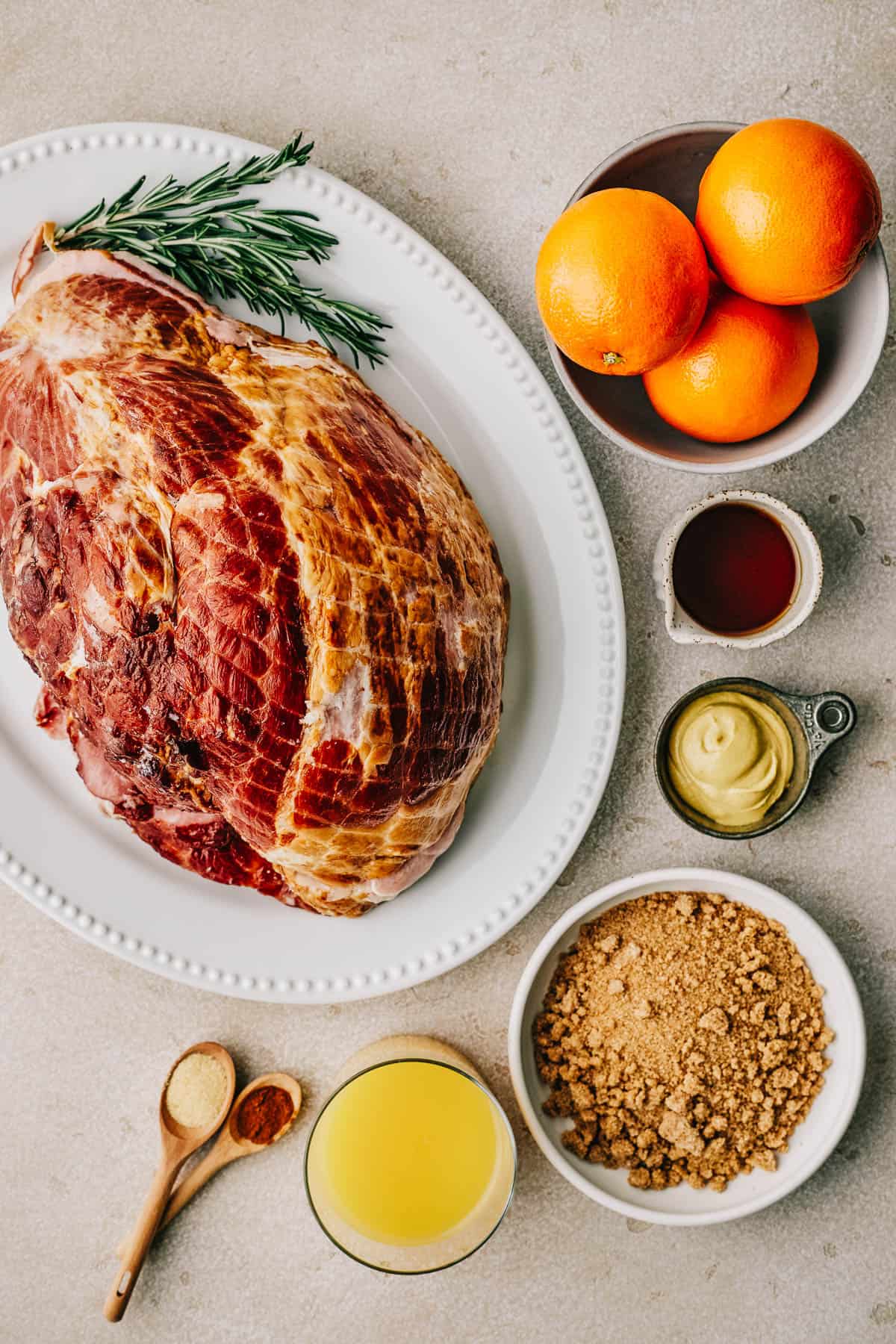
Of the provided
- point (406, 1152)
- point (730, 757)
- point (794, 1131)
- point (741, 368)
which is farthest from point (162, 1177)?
point (741, 368)

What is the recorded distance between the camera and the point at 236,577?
118 cm

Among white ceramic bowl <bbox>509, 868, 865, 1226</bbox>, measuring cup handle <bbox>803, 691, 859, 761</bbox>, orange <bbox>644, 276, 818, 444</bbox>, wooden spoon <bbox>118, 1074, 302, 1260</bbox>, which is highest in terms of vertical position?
orange <bbox>644, 276, 818, 444</bbox>

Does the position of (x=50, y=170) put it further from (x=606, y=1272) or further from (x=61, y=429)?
(x=606, y=1272)

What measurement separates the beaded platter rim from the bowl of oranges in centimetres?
15

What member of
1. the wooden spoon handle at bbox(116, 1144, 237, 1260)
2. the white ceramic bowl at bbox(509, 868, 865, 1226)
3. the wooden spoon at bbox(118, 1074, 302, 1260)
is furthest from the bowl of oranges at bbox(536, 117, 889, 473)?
the wooden spoon handle at bbox(116, 1144, 237, 1260)

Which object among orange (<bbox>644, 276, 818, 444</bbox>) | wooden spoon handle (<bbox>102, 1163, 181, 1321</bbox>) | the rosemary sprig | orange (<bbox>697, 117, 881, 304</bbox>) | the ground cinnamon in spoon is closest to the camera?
orange (<bbox>697, 117, 881, 304</bbox>)

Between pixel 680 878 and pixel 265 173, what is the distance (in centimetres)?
127

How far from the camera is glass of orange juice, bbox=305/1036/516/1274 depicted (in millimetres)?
1522

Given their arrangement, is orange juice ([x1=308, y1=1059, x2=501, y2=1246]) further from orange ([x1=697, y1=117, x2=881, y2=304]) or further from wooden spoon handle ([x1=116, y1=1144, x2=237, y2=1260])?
orange ([x1=697, y1=117, x2=881, y2=304])

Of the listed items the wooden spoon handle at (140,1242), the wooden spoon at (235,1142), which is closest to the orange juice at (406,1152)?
the wooden spoon at (235,1142)

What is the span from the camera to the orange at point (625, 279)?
121cm

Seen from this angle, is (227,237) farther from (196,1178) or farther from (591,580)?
(196,1178)

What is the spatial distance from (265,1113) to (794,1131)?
90cm

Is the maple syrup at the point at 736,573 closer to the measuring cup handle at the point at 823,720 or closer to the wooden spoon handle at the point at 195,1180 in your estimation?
the measuring cup handle at the point at 823,720
